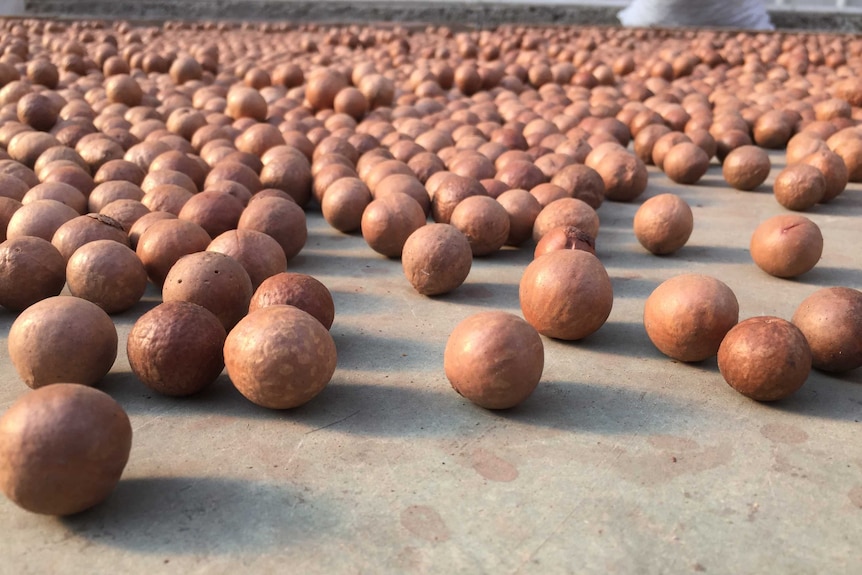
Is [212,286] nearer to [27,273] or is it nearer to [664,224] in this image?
[27,273]

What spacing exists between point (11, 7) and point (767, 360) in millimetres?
17050

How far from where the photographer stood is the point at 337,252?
4.39 m

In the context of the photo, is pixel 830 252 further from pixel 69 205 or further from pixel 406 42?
pixel 406 42

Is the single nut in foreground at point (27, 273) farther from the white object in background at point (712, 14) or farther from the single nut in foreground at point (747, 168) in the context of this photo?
the white object in background at point (712, 14)

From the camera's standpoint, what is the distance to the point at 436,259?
11.7 ft

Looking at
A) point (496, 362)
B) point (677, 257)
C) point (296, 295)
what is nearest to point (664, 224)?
point (677, 257)

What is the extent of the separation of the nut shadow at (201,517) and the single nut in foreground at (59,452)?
8cm

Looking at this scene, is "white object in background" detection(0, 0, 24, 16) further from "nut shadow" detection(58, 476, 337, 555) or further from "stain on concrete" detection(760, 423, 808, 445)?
"stain on concrete" detection(760, 423, 808, 445)

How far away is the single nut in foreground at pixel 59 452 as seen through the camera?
1.99m

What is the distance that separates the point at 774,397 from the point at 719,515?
709 millimetres

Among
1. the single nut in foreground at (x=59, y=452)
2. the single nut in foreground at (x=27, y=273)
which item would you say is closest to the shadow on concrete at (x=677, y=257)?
the single nut in foreground at (x=27, y=273)

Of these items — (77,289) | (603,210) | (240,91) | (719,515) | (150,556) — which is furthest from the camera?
(240,91)

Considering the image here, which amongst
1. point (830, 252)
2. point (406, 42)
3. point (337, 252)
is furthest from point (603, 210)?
point (406, 42)

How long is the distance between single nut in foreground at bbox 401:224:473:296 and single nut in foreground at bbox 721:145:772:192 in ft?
8.94
